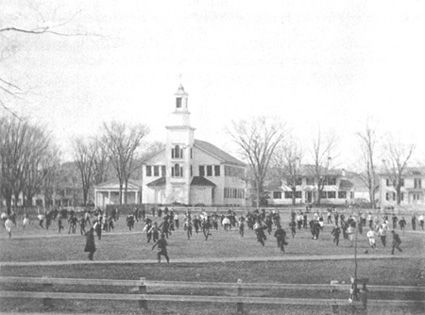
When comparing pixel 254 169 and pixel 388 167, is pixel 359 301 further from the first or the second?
pixel 254 169

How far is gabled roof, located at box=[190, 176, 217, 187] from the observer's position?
65500mm

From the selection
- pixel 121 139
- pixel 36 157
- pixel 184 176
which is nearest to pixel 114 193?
pixel 184 176

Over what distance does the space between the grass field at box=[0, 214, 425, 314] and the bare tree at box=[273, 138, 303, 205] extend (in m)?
28.7

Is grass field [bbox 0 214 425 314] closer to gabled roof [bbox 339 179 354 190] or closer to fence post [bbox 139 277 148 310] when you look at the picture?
fence post [bbox 139 277 148 310]

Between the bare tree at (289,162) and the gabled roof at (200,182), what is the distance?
7.31m

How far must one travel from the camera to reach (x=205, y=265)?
22.0 metres

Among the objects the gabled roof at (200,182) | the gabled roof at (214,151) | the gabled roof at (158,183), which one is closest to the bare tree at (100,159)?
the gabled roof at (158,183)

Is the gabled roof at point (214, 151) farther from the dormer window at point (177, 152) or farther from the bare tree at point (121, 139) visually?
the bare tree at point (121, 139)

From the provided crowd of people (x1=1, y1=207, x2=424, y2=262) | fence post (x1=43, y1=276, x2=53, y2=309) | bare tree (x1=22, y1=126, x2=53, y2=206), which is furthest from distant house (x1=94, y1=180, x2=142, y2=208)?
fence post (x1=43, y1=276, x2=53, y2=309)

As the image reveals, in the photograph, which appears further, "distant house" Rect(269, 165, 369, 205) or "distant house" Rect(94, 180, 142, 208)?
"distant house" Rect(269, 165, 369, 205)

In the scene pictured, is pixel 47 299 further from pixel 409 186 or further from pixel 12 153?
→ pixel 409 186

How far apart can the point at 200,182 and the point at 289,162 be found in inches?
366

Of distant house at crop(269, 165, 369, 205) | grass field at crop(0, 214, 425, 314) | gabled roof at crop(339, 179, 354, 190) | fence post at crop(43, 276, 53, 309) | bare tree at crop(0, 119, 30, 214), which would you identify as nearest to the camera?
fence post at crop(43, 276, 53, 309)

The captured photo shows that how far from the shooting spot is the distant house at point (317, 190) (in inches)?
2565
